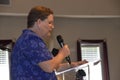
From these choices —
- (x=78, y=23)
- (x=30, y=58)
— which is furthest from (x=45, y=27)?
(x=78, y=23)

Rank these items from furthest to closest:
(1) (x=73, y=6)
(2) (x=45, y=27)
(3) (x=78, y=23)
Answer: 1. (3) (x=78, y=23)
2. (1) (x=73, y=6)
3. (2) (x=45, y=27)

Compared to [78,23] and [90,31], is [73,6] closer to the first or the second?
[78,23]

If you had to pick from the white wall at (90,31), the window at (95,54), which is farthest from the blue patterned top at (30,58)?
the window at (95,54)

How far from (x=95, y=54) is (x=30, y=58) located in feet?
14.4

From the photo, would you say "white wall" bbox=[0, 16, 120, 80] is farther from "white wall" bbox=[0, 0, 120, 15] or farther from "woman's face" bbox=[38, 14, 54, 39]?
"woman's face" bbox=[38, 14, 54, 39]

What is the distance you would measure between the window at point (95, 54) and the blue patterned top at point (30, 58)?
4094 millimetres

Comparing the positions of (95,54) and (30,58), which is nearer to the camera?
(30,58)

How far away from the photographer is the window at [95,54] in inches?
226

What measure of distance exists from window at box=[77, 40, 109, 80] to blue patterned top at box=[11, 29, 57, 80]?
4094mm

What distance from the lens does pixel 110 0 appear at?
556 cm

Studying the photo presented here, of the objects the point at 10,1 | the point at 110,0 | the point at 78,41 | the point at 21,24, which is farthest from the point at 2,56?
the point at 110,0

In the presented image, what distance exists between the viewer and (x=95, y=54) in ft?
19.4

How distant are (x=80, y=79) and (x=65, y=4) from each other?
2887 millimetres

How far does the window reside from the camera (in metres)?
5.74
